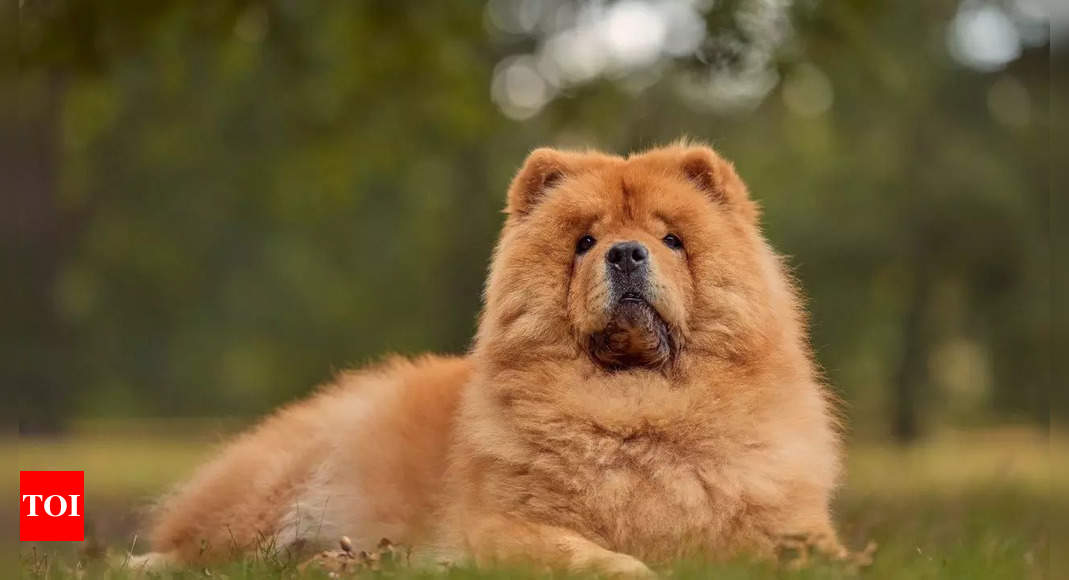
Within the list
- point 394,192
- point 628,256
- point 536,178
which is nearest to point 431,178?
point 394,192

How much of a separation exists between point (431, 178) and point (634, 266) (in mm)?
17522

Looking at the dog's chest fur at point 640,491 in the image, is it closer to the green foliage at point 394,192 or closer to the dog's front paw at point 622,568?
the dog's front paw at point 622,568

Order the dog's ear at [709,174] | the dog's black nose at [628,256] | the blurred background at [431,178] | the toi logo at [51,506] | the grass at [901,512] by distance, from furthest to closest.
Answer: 1. the blurred background at [431,178]
2. the dog's ear at [709,174]
3. the toi logo at [51,506]
4. the dog's black nose at [628,256]
5. the grass at [901,512]

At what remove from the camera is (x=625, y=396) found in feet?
14.1

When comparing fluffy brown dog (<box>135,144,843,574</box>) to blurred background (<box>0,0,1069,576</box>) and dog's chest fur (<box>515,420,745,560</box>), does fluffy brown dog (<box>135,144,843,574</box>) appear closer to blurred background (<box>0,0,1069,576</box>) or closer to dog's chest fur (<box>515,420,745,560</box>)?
dog's chest fur (<box>515,420,745,560</box>)

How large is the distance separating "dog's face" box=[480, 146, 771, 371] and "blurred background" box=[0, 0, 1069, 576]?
110cm

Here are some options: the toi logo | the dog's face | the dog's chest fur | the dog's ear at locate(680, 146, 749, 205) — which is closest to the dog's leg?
the dog's chest fur

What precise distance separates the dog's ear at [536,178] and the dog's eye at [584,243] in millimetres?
363

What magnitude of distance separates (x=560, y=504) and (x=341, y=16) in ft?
21.9

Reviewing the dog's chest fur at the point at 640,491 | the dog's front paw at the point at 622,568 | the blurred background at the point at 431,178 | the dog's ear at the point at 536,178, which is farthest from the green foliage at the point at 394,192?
the dog's front paw at the point at 622,568

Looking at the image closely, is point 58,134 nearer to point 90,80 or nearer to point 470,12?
point 90,80

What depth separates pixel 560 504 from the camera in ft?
13.6

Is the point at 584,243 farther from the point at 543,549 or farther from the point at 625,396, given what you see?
the point at 543,549

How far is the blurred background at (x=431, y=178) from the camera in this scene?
28.3ft
